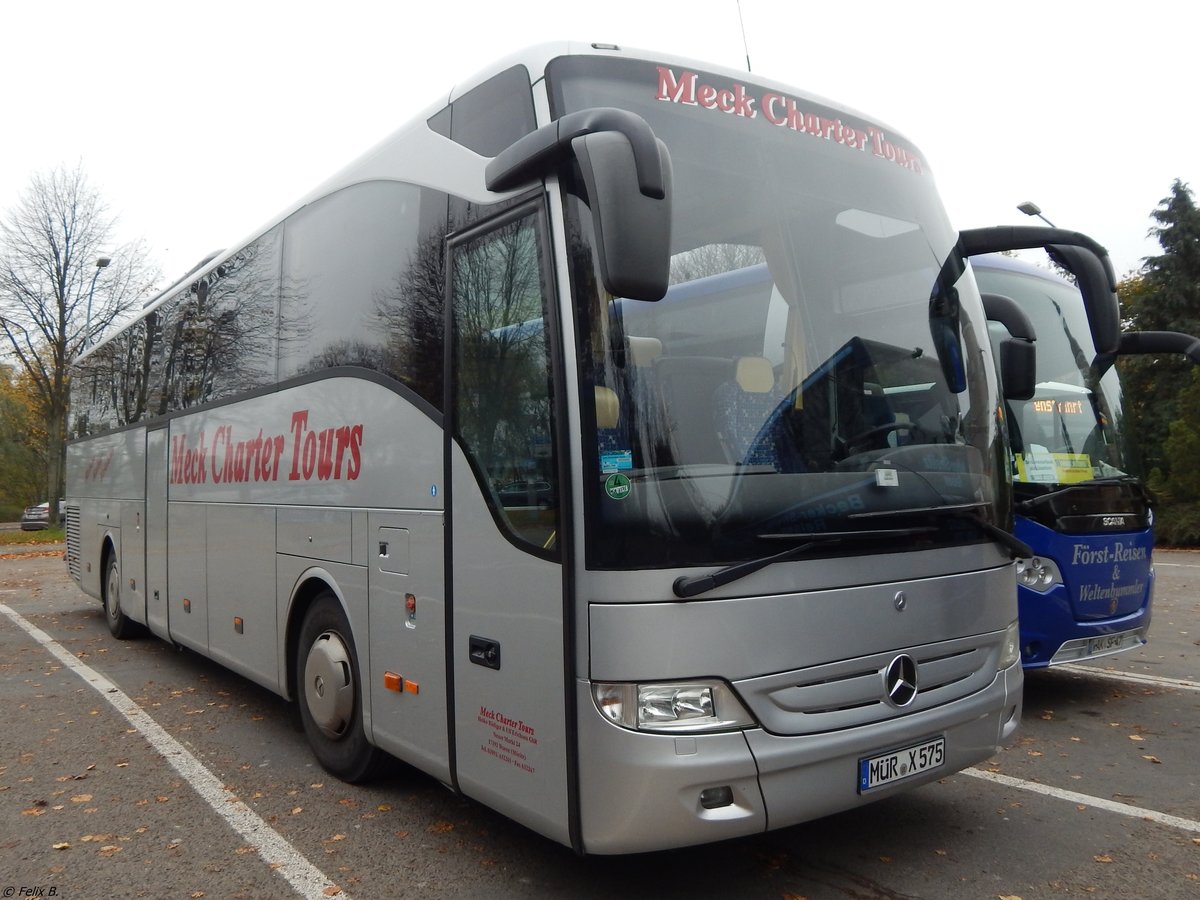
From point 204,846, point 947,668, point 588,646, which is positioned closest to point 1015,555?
point 947,668

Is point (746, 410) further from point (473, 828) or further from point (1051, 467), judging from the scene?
point (1051, 467)

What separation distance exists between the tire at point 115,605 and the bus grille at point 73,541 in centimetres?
155

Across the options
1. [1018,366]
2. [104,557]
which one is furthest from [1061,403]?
[104,557]

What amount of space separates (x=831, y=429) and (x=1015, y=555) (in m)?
1.33

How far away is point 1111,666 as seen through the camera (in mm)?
8922

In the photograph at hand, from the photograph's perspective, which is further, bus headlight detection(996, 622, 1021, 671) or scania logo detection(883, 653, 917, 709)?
bus headlight detection(996, 622, 1021, 671)

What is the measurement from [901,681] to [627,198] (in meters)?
2.15

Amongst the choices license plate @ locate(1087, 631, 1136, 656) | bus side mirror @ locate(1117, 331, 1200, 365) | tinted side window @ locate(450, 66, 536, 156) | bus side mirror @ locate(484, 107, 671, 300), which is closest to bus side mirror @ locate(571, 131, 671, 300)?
bus side mirror @ locate(484, 107, 671, 300)

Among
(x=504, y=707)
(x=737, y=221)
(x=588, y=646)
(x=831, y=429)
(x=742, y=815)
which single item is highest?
(x=737, y=221)

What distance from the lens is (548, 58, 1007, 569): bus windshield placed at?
3547mm

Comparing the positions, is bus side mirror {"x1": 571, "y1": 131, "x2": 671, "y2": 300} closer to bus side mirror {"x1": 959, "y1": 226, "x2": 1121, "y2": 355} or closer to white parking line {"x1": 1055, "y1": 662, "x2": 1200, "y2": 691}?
bus side mirror {"x1": 959, "y1": 226, "x2": 1121, "y2": 355}

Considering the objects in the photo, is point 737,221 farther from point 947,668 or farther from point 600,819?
point 600,819

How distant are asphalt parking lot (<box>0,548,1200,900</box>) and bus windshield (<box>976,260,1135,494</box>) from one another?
1729 mm

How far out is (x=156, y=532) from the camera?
29.5ft
